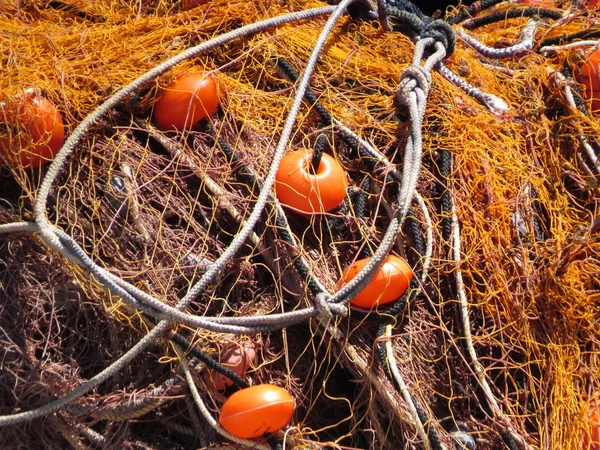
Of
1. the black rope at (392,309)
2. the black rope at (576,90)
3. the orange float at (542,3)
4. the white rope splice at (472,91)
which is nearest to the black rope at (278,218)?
the black rope at (392,309)

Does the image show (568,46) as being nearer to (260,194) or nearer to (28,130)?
(260,194)

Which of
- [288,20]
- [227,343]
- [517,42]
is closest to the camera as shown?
[227,343]

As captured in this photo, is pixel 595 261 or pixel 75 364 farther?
pixel 595 261

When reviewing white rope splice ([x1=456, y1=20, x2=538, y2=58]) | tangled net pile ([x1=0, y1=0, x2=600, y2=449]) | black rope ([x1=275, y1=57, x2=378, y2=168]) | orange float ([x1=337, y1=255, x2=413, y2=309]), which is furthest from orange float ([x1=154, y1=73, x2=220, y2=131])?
white rope splice ([x1=456, y1=20, x2=538, y2=58])

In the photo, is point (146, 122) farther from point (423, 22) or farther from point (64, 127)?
point (423, 22)

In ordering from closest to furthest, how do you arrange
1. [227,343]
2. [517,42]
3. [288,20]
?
[227,343] < [288,20] < [517,42]

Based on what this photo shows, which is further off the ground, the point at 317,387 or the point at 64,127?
the point at 64,127

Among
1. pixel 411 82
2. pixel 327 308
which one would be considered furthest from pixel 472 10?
pixel 327 308

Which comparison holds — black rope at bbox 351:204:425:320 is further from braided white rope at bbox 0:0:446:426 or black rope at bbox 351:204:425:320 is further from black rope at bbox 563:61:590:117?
black rope at bbox 563:61:590:117

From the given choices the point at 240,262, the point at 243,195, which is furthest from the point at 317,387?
the point at 243,195
